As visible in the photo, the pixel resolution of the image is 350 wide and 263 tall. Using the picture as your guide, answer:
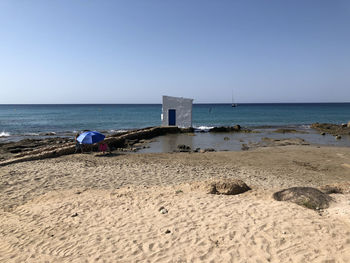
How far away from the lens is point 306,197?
22.5ft

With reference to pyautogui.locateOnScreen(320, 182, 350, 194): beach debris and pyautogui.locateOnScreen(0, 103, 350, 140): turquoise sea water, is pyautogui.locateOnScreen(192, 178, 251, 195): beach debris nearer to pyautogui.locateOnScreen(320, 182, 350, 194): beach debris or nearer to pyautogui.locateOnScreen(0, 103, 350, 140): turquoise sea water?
pyautogui.locateOnScreen(320, 182, 350, 194): beach debris

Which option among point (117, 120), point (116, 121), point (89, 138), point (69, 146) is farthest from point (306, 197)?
point (117, 120)

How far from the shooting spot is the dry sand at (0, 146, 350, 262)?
15.7 feet

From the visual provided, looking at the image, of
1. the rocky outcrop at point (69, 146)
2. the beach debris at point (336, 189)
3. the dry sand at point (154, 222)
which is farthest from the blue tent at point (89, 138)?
the beach debris at point (336, 189)

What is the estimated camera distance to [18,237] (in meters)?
5.86

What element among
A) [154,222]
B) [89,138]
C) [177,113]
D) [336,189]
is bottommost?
[154,222]

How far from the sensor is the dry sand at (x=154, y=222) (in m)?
4.80

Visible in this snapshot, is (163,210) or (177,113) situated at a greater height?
(177,113)

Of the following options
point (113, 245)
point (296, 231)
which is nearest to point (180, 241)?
point (113, 245)

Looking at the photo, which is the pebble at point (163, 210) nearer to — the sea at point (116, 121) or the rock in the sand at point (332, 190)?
the rock in the sand at point (332, 190)

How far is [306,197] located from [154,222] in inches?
167

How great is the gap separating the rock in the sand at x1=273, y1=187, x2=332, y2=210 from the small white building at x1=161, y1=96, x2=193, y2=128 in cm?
2416

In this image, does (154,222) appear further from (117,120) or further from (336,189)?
(117,120)

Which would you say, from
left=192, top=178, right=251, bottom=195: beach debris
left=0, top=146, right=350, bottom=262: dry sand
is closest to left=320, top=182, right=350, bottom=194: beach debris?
left=0, top=146, right=350, bottom=262: dry sand
